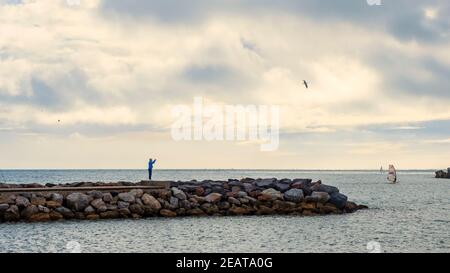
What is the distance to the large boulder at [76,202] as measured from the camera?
3206cm

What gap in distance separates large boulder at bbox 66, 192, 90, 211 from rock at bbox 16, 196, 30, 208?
2.11 m

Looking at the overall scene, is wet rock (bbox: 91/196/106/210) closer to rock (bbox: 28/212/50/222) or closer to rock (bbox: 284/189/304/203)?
rock (bbox: 28/212/50/222)

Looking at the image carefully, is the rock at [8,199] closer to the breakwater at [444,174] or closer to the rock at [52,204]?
the rock at [52,204]

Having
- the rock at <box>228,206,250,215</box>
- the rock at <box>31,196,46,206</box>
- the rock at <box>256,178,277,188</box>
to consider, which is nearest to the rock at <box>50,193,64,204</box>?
the rock at <box>31,196,46,206</box>

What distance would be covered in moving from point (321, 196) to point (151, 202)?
36.6ft

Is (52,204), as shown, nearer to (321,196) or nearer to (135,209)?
(135,209)

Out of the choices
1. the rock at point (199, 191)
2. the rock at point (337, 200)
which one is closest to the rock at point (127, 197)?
the rock at point (199, 191)

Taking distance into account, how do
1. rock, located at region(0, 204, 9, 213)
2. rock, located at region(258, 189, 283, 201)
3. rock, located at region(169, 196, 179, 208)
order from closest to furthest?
rock, located at region(0, 204, 9, 213) → rock, located at region(169, 196, 179, 208) → rock, located at region(258, 189, 283, 201)

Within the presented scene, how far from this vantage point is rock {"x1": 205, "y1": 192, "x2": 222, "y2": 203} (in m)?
35.6

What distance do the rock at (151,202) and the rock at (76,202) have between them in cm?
324

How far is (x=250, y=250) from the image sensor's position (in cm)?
2361

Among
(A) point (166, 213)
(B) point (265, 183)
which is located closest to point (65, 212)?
(A) point (166, 213)

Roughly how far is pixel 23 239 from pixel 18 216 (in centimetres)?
574
